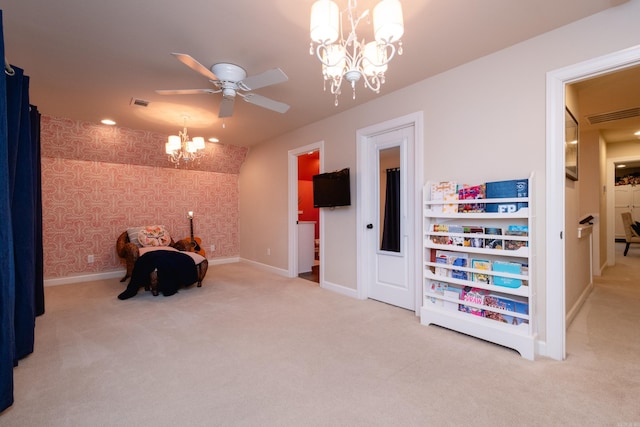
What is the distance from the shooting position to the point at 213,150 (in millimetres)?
5551

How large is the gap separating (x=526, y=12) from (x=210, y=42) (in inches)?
90.7

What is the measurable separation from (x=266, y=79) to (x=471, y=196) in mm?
1991

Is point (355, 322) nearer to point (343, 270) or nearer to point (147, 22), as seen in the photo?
point (343, 270)

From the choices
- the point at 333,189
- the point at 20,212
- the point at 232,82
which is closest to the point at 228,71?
the point at 232,82

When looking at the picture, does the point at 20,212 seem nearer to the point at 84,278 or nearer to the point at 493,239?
the point at 84,278

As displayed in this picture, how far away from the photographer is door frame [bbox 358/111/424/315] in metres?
2.93

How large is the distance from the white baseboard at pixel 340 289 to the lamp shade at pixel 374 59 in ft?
8.62

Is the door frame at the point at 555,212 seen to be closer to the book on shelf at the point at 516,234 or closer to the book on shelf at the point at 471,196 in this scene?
the book on shelf at the point at 516,234

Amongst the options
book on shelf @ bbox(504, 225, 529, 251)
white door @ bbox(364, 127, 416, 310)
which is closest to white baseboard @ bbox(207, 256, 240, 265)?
white door @ bbox(364, 127, 416, 310)

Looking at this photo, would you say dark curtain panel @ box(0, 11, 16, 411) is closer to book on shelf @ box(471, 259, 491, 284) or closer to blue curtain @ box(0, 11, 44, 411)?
blue curtain @ box(0, 11, 44, 411)

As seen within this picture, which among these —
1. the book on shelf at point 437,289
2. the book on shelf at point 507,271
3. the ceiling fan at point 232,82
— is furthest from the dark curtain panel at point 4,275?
the book on shelf at point 507,271

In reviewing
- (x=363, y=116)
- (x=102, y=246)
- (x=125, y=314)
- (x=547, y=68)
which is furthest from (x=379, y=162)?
(x=102, y=246)

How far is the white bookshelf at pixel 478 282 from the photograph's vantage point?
2125mm

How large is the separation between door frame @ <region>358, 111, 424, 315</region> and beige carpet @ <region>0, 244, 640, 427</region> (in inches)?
17.1
